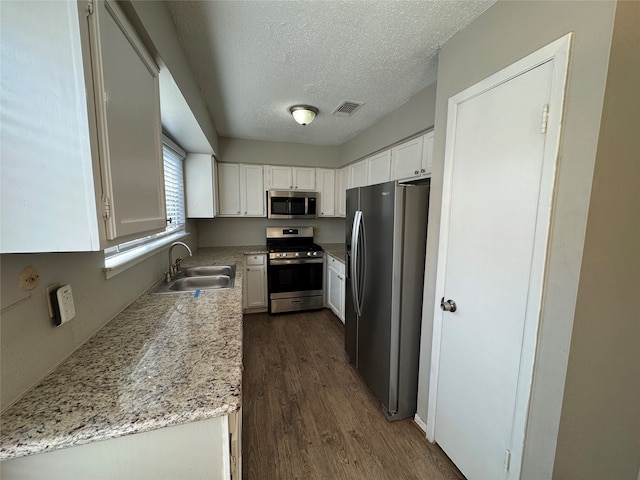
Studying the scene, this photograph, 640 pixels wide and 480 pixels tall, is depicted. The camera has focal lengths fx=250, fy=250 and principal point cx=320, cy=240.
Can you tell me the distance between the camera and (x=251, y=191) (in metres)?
3.67

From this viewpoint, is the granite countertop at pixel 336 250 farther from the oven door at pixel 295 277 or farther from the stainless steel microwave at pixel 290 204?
the stainless steel microwave at pixel 290 204

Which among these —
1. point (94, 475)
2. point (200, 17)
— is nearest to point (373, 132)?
point (200, 17)

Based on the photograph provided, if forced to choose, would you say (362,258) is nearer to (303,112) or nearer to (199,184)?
(303,112)

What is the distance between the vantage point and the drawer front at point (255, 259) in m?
3.49

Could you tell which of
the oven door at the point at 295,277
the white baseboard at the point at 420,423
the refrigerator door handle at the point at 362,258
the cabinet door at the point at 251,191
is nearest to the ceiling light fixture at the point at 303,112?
the refrigerator door handle at the point at 362,258

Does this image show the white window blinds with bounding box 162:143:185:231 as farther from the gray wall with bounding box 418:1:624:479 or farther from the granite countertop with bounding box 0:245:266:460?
the gray wall with bounding box 418:1:624:479

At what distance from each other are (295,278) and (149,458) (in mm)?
2818

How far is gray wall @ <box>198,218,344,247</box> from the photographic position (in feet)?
A: 12.5

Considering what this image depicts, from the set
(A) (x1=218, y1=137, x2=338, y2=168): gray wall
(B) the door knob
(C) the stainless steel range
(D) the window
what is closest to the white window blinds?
(D) the window

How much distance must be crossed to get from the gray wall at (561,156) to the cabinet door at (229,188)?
3.09 meters

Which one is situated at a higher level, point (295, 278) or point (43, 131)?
point (43, 131)


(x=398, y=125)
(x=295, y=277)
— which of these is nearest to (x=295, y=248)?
(x=295, y=277)

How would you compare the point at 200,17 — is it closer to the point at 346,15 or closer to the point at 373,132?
the point at 346,15

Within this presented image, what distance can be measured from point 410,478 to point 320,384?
0.92 meters
